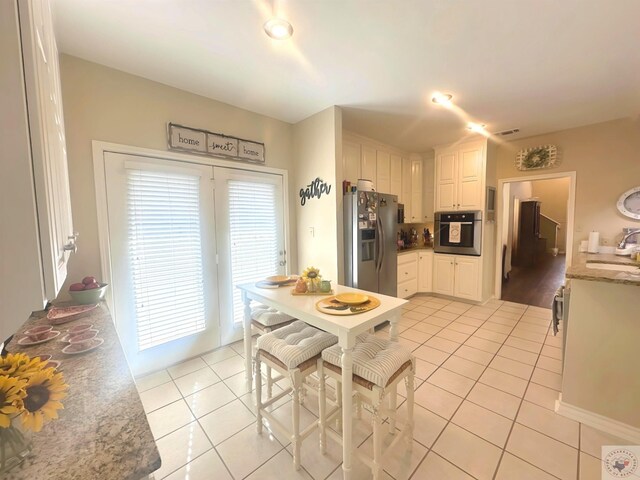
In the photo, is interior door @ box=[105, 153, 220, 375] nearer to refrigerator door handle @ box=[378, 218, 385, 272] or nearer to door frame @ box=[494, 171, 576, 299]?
refrigerator door handle @ box=[378, 218, 385, 272]

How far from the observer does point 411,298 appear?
14.7 ft

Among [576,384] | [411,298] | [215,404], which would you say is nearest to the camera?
[576,384]

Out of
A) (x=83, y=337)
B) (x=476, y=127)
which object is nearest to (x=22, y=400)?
(x=83, y=337)

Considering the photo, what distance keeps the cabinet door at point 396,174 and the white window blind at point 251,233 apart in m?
2.25

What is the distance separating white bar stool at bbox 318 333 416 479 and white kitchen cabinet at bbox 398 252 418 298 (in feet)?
8.55

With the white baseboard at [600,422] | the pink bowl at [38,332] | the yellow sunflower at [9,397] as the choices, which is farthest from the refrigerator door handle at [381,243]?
the yellow sunflower at [9,397]

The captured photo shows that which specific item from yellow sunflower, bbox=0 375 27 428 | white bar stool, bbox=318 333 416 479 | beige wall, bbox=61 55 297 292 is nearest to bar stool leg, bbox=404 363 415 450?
white bar stool, bbox=318 333 416 479

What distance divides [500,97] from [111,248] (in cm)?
392

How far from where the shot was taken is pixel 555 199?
7.62 metres

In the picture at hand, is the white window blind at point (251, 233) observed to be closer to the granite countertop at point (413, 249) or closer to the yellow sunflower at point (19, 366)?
the yellow sunflower at point (19, 366)

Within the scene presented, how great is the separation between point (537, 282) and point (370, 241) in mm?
4533

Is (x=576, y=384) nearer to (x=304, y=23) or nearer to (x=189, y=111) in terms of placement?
(x=304, y=23)

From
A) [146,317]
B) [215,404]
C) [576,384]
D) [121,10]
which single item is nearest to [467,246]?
[576,384]

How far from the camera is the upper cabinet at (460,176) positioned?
12.8ft
